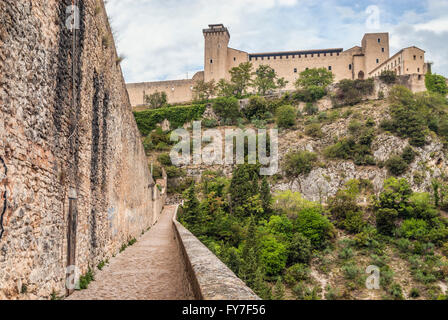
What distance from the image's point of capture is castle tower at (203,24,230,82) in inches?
2532

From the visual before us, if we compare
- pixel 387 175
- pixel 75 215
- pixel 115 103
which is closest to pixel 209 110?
pixel 387 175

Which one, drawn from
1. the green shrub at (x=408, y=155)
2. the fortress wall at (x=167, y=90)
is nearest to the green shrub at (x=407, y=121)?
the green shrub at (x=408, y=155)

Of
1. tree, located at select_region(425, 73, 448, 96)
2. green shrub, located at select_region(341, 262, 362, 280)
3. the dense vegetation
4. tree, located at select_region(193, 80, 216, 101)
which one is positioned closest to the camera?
the dense vegetation

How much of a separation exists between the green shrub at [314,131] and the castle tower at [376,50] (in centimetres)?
2115

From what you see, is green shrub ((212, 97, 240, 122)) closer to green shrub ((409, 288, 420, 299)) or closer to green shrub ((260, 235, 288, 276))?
green shrub ((260, 235, 288, 276))

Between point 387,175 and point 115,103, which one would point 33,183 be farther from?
point 387,175

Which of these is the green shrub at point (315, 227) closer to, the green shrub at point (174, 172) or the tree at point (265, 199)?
the tree at point (265, 199)

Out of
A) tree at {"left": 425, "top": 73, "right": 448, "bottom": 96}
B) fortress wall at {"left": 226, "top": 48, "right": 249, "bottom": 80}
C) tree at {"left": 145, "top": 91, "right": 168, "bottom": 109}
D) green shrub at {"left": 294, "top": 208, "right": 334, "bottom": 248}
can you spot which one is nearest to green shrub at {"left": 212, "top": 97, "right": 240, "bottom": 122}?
tree at {"left": 145, "top": 91, "right": 168, "bottom": 109}

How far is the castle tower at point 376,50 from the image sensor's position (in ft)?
206

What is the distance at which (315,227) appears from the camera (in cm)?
3362

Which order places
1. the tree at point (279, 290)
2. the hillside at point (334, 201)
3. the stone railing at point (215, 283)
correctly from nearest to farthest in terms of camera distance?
the stone railing at point (215, 283), the tree at point (279, 290), the hillside at point (334, 201)

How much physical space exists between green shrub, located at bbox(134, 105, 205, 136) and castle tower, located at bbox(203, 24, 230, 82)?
440 inches

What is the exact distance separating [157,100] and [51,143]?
58.7 metres

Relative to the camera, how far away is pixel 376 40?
63281mm
